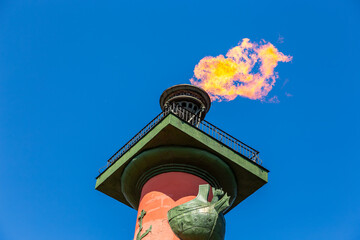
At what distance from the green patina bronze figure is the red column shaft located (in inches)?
288

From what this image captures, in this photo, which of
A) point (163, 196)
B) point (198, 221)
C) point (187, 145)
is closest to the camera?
point (198, 221)

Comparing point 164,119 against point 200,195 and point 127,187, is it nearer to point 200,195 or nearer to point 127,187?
point 127,187

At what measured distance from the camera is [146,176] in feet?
64.9

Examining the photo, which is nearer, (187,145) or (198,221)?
(198,221)

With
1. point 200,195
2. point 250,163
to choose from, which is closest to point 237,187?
point 250,163

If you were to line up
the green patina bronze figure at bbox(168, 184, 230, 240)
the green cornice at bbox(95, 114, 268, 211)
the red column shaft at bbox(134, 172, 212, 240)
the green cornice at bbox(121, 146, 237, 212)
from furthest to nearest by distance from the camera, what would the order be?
the green cornice at bbox(121, 146, 237, 212) → the green cornice at bbox(95, 114, 268, 211) → the red column shaft at bbox(134, 172, 212, 240) → the green patina bronze figure at bbox(168, 184, 230, 240)

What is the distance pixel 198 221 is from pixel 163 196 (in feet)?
29.2

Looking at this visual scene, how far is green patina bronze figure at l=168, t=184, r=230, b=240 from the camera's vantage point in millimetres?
9430

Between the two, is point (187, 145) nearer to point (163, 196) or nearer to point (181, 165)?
point (181, 165)

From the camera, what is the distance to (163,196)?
59.8 ft

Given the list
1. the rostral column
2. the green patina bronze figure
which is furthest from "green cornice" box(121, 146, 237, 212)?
the green patina bronze figure

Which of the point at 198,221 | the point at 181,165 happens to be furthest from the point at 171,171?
the point at 198,221

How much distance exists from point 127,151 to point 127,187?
74.2 inches

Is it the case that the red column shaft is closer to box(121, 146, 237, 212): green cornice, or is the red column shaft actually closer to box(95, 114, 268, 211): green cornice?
box(121, 146, 237, 212): green cornice
